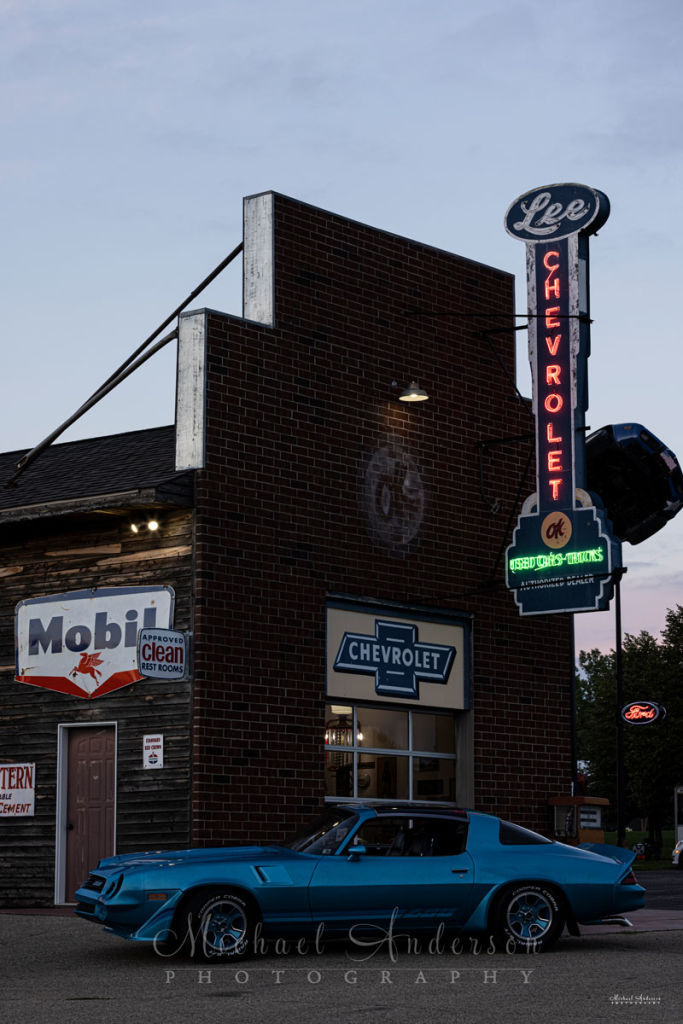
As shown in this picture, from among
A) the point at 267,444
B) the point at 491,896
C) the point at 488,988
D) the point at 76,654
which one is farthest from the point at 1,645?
the point at 488,988

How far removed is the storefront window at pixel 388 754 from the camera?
1944 centimetres

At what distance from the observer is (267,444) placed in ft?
62.0

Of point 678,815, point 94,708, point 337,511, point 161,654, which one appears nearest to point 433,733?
point 337,511

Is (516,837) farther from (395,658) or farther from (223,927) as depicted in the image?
(395,658)

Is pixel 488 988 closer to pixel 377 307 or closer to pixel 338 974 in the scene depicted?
pixel 338 974

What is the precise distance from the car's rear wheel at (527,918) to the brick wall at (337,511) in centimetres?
536

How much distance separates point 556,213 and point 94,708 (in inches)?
368

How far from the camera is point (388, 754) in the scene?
2025 centimetres

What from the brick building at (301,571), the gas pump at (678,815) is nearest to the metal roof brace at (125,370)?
the brick building at (301,571)

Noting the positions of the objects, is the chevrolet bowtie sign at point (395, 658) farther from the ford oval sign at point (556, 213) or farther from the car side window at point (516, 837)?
the car side window at point (516, 837)

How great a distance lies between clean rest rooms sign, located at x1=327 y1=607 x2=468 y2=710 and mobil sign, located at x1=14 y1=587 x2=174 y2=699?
2656 millimetres

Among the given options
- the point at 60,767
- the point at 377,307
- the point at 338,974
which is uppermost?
the point at 377,307

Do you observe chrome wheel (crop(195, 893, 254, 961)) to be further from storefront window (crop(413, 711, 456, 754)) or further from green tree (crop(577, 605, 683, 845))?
green tree (crop(577, 605, 683, 845))

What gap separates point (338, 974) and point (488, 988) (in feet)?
4.71
